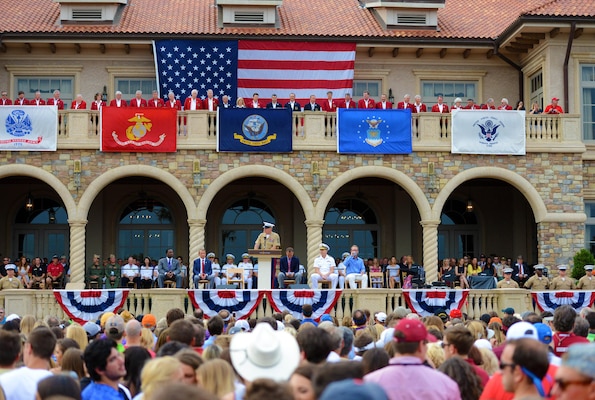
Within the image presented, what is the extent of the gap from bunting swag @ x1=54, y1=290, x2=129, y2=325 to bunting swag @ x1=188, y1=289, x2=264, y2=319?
1710mm

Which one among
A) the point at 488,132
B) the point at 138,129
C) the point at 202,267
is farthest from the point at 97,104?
the point at 488,132

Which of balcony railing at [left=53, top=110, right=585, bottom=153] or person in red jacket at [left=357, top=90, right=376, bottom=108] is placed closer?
balcony railing at [left=53, top=110, right=585, bottom=153]

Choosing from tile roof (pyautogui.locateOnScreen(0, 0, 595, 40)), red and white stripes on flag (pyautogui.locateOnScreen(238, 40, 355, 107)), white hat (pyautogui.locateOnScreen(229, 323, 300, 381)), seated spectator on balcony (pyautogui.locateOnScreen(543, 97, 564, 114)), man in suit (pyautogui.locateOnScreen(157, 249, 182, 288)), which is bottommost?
white hat (pyautogui.locateOnScreen(229, 323, 300, 381))

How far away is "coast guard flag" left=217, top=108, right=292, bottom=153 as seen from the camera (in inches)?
1137

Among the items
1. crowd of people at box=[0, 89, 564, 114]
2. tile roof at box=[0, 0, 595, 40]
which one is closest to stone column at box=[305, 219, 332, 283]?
crowd of people at box=[0, 89, 564, 114]

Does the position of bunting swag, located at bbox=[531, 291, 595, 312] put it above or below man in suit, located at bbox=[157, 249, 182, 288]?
below

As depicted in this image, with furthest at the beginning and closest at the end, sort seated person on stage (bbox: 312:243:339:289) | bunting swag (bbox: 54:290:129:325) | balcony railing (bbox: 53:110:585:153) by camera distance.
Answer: balcony railing (bbox: 53:110:585:153)
seated person on stage (bbox: 312:243:339:289)
bunting swag (bbox: 54:290:129:325)

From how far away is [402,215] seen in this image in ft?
111

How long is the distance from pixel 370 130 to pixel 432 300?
275 inches

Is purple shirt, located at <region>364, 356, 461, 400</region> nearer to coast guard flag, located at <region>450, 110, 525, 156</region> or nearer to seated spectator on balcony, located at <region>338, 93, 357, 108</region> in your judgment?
coast guard flag, located at <region>450, 110, 525, 156</region>

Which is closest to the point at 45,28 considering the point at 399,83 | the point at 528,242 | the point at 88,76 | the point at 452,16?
the point at 88,76

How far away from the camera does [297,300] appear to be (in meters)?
23.3

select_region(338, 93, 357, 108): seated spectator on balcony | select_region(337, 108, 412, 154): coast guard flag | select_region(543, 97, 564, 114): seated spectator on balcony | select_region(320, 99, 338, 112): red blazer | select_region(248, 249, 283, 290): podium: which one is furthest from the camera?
select_region(320, 99, 338, 112): red blazer

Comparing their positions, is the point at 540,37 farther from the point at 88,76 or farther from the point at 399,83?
the point at 88,76
